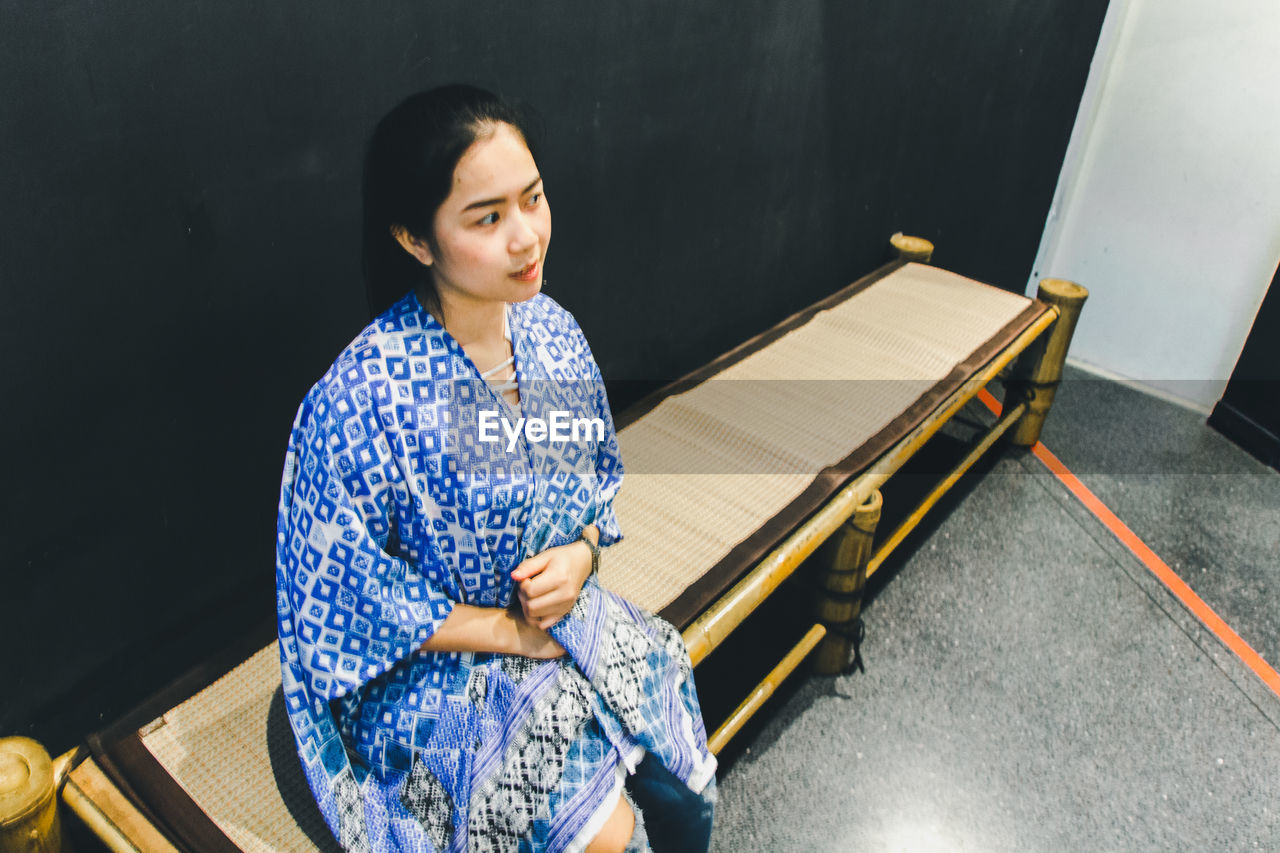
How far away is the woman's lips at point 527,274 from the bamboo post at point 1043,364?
2521 mm

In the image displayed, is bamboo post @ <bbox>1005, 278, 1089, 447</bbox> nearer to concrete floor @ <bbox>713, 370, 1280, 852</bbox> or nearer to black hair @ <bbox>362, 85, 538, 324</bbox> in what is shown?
concrete floor @ <bbox>713, 370, 1280, 852</bbox>

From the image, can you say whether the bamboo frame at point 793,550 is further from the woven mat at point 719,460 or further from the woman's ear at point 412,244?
the woman's ear at point 412,244

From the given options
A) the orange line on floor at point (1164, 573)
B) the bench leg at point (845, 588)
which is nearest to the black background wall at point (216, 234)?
the bench leg at point (845, 588)

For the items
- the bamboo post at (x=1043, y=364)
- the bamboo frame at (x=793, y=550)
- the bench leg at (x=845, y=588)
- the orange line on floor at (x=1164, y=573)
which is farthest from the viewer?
the bamboo post at (x=1043, y=364)

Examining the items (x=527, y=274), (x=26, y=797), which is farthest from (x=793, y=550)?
(x=26, y=797)

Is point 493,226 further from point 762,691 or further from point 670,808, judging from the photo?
point 762,691

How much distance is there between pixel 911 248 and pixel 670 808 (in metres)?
2.47

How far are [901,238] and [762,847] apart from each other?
2.32 metres

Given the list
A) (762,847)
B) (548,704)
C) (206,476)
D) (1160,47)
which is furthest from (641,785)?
(1160,47)

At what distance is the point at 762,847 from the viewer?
196 cm

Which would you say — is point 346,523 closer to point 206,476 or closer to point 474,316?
point 474,316

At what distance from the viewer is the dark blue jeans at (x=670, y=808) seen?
148 cm

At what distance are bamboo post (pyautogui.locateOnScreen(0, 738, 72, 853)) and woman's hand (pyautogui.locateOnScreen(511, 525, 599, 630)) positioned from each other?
718mm

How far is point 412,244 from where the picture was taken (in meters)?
1.19
